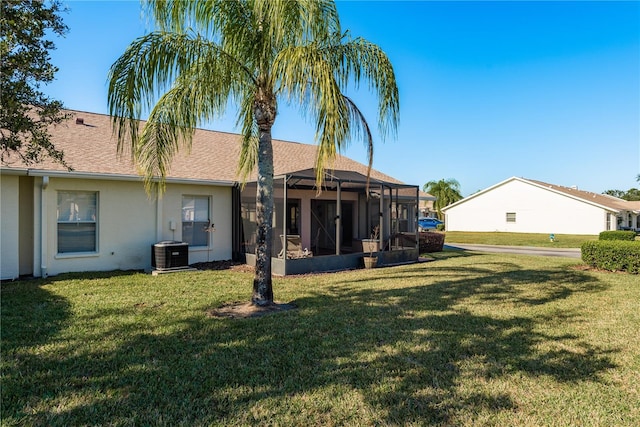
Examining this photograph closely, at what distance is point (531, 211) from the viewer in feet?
115

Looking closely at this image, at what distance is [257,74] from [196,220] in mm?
6990

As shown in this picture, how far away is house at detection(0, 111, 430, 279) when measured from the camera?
9.66 m

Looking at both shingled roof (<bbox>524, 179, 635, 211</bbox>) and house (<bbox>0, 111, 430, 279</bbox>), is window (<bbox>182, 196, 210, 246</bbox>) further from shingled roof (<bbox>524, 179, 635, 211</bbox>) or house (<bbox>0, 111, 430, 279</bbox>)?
shingled roof (<bbox>524, 179, 635, 211</bbox>)

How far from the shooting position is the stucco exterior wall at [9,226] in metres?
9.13

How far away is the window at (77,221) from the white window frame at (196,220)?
2553 millimetres

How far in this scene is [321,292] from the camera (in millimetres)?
8422

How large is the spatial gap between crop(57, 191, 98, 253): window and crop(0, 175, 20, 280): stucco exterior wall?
0.98 meters

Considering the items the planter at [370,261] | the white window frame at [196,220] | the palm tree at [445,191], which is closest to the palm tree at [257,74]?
the white window frame at [196,220]

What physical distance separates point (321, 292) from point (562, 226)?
33.6 metres

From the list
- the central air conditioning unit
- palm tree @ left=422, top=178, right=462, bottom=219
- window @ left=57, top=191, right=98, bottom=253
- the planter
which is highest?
palm tree @ left=422, top=178, right=462, bottom=219

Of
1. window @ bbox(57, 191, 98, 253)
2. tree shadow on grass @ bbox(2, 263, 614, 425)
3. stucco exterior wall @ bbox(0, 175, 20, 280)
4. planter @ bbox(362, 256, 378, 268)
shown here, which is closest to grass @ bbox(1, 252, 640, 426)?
tree shadow on grass @ bbox(2, 263, 614, 425)

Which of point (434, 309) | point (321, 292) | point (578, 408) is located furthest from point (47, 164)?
point (578, 408)

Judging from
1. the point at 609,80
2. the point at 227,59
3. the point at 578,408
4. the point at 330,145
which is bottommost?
the point at 578,408

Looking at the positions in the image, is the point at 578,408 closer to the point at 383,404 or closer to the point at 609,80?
the point at 383,404
